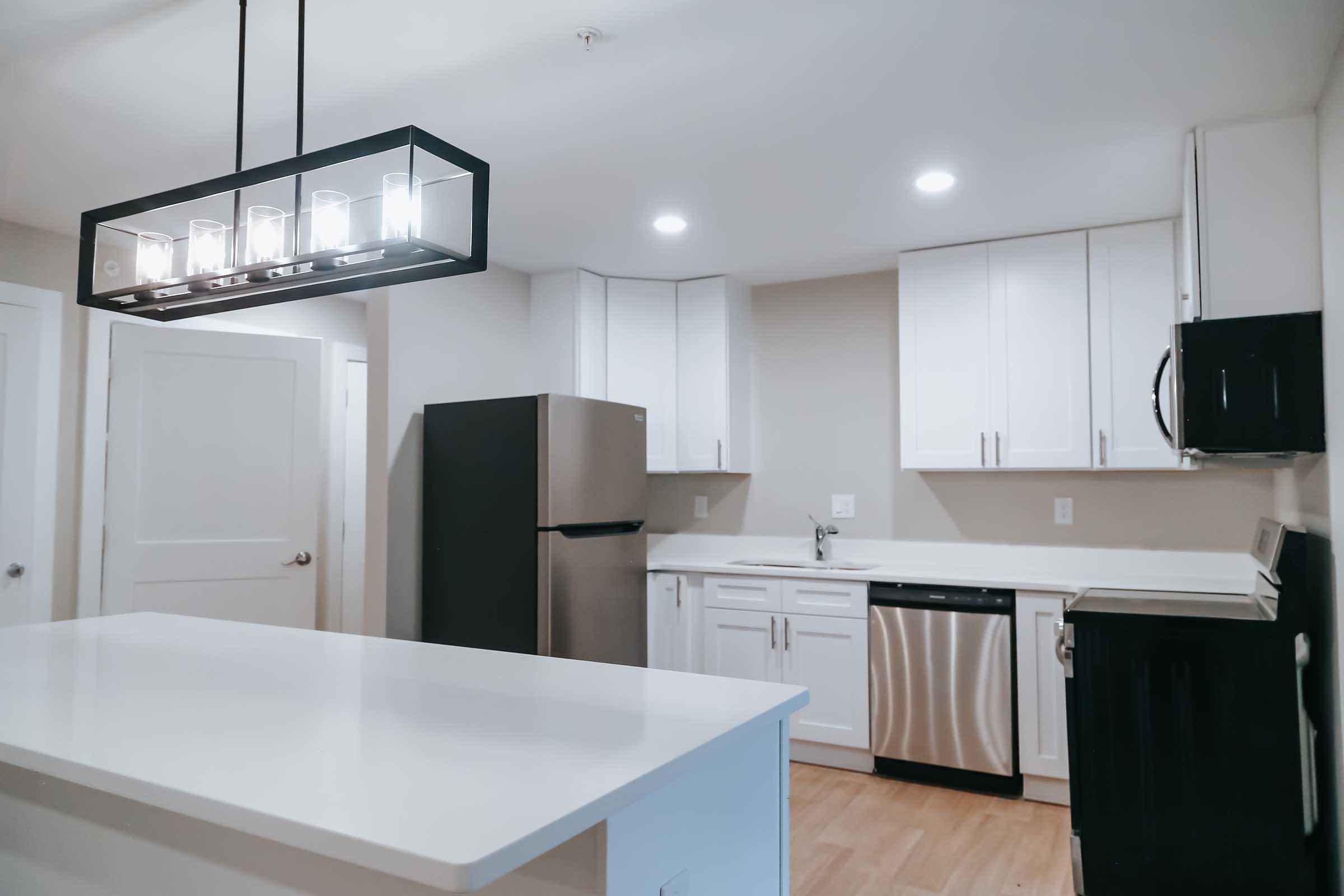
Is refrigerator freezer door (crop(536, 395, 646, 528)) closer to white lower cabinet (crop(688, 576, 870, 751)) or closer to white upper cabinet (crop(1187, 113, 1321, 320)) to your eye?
white lower cabinet (crop(688, 576, 870, 751))

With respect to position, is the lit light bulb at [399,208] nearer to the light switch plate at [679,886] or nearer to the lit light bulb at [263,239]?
the lit light bulb at [263,239]

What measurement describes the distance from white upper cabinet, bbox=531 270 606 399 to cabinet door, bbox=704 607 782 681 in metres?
1.26

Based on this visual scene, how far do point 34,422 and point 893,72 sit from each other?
3386mm

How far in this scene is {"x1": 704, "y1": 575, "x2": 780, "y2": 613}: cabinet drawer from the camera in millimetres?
3828

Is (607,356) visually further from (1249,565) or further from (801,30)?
(1249,565)

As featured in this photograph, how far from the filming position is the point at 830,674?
367 centimetres

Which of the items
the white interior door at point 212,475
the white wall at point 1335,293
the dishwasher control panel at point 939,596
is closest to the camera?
the white wall at point 1335,293

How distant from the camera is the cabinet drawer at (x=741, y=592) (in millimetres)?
3828

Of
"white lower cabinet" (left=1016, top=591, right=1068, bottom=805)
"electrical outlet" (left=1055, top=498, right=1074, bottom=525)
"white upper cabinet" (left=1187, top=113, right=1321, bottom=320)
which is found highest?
"white upper cabinet" (left=1187, top=113, right=1321, bottom=320)

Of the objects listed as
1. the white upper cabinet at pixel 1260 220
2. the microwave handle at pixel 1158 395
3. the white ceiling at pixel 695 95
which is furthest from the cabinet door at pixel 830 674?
the white upper cabinet at pixel 1260 220

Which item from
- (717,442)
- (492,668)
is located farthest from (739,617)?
(492,668)

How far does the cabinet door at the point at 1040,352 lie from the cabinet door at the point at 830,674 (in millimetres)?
991

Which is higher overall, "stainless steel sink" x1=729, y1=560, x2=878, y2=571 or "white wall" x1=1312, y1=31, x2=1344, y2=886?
"white wall" x1=1312, y1=31, x2=1344, y2=886

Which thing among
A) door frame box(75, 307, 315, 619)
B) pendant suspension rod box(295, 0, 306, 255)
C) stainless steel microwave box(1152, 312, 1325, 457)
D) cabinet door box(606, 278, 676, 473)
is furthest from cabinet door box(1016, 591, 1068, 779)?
door frame box(75, 307, 315, 619)
